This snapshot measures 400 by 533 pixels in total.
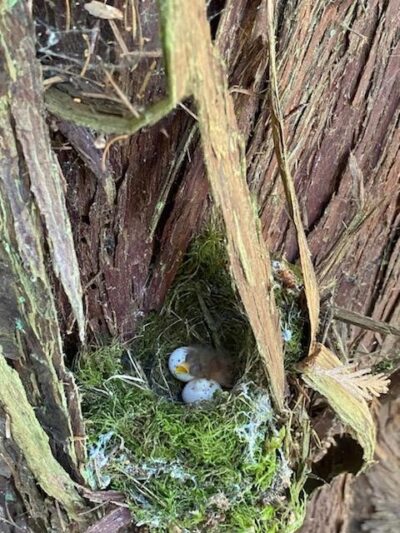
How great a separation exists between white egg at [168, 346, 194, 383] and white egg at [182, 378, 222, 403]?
16mm

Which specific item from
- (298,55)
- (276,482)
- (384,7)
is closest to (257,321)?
(276,482)

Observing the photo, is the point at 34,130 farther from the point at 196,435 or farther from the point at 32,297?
the point at 196,435

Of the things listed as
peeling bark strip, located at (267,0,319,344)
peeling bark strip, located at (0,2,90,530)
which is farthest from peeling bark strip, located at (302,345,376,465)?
peeling bark strip, located at (0,2,90,530)

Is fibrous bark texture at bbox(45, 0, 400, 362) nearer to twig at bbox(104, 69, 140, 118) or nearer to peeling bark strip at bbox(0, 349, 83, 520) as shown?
twig at bbox(104, 69, 140, 118)

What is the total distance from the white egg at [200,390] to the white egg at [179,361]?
0.02 meters

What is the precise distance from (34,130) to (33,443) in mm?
425

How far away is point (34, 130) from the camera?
701mm

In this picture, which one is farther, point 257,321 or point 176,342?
point 176,342

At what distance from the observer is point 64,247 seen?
78 cm

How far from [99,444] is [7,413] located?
137mm

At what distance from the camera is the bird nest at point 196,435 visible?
94 cm

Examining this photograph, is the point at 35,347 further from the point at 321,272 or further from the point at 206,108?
the point at 321,272

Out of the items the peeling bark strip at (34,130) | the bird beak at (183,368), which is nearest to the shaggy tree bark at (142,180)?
the peeling bark strip at (34,130)

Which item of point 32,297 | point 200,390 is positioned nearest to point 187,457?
point 200,390
